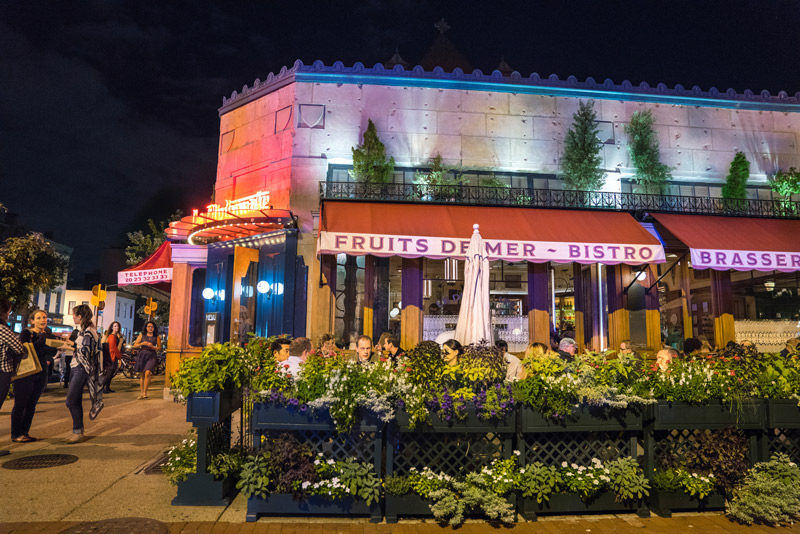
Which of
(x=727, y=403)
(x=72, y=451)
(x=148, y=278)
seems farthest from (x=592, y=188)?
(x=148, y=278)

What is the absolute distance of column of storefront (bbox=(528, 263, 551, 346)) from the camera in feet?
43.5

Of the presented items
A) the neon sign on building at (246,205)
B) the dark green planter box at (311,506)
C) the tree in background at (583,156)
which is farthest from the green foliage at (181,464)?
the tree in background at (583,156)

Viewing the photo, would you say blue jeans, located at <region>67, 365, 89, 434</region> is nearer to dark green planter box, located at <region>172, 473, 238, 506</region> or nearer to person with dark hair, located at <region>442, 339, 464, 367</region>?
dark green planter box, located at <region>172, 473, 238, 506</region>

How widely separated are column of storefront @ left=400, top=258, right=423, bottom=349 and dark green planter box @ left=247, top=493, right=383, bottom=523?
746 centimetres

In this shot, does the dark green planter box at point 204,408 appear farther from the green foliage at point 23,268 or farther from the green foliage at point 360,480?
the green foliage at point 23,268

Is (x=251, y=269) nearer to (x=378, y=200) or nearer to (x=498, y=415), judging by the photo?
(x=378, y=200)

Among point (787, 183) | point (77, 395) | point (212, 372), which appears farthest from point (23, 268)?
point (787, 183)

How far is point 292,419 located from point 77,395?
4.89 metres

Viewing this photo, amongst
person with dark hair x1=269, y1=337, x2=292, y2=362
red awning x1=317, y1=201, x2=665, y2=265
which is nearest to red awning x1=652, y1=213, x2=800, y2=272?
red awning x1=317, y1=201, x2=665, y2=265

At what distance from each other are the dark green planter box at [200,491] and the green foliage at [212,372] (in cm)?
89

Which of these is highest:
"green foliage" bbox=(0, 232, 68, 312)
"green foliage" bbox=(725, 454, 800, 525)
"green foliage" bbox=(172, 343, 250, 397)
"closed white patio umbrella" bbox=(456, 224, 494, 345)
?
"green foliage" bbox=(0, 232, 68, 312)

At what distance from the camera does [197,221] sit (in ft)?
47.3

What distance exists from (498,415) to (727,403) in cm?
253

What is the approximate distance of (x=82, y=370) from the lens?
26.8ft
